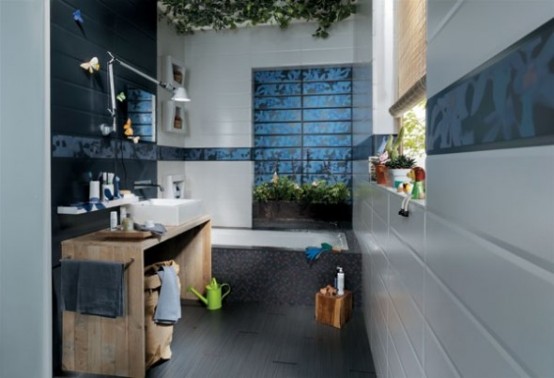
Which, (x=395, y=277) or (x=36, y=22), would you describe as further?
(x=395, y=277)

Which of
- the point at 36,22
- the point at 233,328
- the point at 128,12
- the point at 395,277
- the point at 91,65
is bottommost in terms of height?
the point at 233,328

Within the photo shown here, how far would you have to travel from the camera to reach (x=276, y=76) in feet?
14.0

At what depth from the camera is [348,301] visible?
2.85m

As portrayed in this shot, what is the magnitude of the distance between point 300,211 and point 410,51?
8.53 ft

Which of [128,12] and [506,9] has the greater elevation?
[128,12]

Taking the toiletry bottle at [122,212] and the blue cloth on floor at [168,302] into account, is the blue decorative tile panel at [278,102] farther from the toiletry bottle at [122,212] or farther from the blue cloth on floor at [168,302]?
the blue cloth on floor at [168,302]

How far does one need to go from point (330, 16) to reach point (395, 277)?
10.8ft

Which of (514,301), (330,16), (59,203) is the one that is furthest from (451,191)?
(330,16)

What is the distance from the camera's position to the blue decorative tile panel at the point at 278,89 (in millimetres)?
4227

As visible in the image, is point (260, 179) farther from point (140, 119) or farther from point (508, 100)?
point (508, 100)

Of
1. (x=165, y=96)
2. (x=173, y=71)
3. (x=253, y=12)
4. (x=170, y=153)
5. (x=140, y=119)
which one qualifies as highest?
(x=253, y=12)

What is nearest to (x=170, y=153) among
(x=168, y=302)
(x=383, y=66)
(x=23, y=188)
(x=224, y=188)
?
(x=224, y=188)

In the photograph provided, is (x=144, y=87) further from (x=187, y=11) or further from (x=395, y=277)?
(x=395, y=277)

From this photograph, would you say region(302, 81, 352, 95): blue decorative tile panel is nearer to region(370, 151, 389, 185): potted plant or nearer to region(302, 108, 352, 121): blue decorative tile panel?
region(302, 108, 352, 121): blue decorative tile panel
